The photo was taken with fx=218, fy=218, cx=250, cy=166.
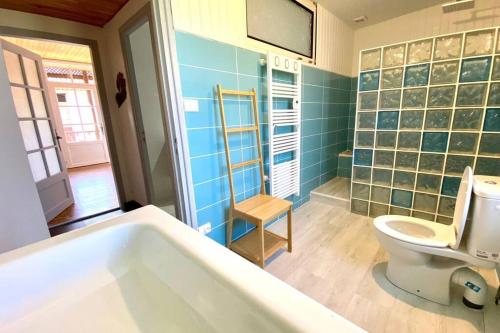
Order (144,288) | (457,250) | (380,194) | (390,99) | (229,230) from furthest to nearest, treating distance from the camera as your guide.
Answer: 1. (380,194)
2. (390,99)
3. (229,230)
4. (457,250)
5. (144,288)

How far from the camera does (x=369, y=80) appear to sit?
2180mm

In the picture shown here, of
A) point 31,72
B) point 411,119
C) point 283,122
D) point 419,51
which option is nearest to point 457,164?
point 411,119

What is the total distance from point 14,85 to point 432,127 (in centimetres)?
395

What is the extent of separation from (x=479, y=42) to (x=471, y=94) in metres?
0.39

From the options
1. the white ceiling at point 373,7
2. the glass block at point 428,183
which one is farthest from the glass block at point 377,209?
the white ceiling at point 373,7

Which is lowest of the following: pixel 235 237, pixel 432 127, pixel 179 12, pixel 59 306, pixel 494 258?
pixel 235 237

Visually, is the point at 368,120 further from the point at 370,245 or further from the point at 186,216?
the point at 186,216

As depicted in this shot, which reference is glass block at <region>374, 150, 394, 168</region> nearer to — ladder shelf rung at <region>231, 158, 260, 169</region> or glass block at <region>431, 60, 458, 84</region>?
glass block at <region>431, 60, 458, 84</region>

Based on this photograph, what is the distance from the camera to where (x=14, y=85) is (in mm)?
2111

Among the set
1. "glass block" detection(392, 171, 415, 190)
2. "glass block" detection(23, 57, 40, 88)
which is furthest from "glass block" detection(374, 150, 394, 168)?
"glass block" detection(23, 57, 40, 88)

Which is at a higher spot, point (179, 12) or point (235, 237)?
point (179, 12)

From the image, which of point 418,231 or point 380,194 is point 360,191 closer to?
point 380,194

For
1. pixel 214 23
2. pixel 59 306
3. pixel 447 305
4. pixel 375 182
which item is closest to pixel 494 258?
pixel 447 305

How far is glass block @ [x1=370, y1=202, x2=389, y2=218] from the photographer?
91.7 inches
